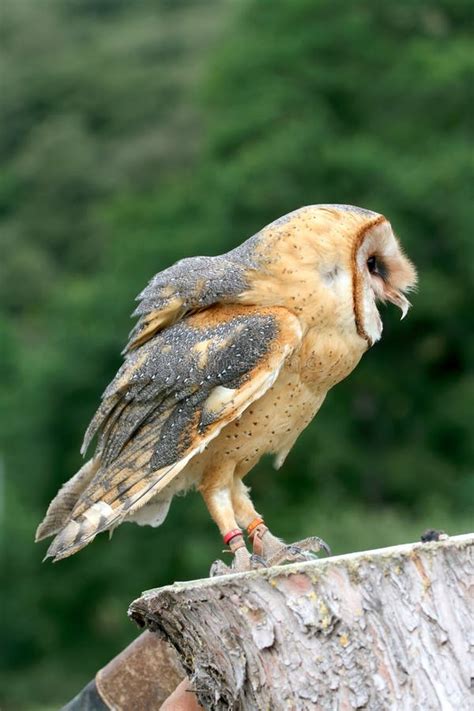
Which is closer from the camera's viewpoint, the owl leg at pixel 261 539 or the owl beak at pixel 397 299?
the owl leg at pixel 261 539

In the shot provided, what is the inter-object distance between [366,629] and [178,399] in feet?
4.72

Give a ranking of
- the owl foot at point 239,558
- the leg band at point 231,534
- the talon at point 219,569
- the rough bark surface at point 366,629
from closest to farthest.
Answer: the rough bark surface at point 366,629 < the talon at point 219,569 < the owl foot at point 239,558 < the leg band at point 231,534

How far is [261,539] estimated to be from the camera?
5410mm

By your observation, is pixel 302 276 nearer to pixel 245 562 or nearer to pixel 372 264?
pixel 372 264

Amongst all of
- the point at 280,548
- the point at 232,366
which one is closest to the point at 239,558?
the point at 280,548

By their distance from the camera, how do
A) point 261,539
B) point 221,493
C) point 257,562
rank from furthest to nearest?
1. point 261,539
2. point 221,493
3. point 257,562

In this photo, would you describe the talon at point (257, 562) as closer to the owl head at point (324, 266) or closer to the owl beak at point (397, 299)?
the owl head at point (324, 266)

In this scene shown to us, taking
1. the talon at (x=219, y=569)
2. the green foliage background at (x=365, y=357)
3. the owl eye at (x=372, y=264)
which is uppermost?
the green foliage background at (x=365, y=357)

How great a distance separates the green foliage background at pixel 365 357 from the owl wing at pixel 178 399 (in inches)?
607

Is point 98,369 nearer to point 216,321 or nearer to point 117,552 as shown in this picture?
point 117,552

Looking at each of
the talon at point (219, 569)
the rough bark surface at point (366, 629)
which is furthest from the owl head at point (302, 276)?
the rough bark surface at point (366, 629)

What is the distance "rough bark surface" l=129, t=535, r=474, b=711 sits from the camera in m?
3.88

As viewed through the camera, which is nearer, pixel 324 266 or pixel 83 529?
pixel 83 529

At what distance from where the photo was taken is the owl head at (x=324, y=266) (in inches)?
201
